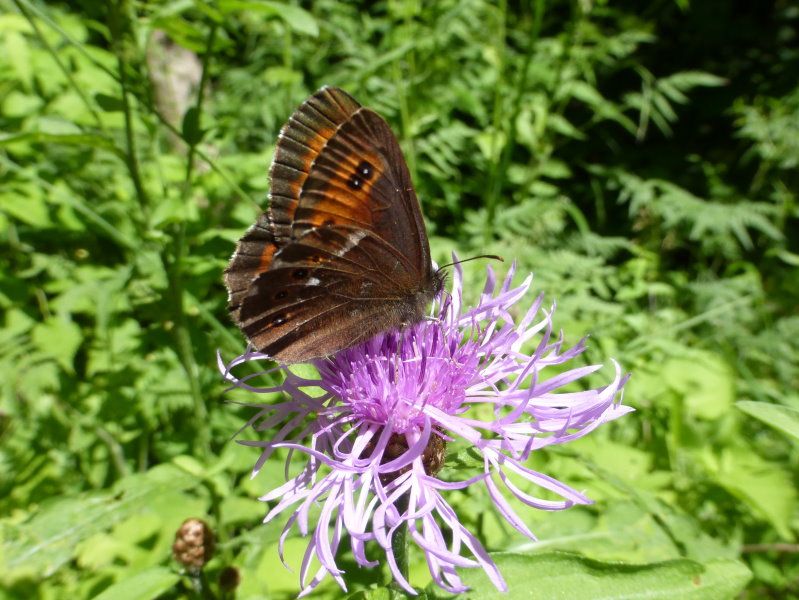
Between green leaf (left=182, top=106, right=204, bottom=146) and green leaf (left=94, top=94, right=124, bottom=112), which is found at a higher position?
green leaf (left=94, top=94, right=124, bottom=112)

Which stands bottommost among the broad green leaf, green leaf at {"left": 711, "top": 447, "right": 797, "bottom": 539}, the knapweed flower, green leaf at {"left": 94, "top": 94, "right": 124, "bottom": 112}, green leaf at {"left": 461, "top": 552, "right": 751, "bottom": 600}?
green leaf at {"left": 711, "top": 447, "right": 797, "bottom": 539}

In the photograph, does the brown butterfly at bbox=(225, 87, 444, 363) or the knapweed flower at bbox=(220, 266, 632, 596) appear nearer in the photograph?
the knapweed flower at bbox=(220, 266, 632, 596)

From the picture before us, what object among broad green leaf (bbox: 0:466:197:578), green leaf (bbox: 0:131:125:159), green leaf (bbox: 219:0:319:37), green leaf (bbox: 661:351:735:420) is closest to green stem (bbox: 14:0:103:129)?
green leaf (bbox: 0:131:125:159)

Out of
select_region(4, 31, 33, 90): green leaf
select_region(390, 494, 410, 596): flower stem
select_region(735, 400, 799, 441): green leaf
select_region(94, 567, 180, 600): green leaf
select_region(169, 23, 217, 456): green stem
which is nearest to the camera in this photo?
select_region(735, 400, 799, 441): green leaf

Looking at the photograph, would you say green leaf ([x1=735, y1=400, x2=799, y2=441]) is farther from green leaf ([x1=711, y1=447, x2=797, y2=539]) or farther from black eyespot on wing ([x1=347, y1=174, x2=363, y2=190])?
green leaf ([x1=711, y1=447, x2=797, y2=539])

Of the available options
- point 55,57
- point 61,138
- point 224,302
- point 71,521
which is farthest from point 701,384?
point 55,57

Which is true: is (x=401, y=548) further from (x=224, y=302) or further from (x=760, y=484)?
(x=760, y=484)

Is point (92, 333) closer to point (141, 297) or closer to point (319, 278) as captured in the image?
point (141, 297)

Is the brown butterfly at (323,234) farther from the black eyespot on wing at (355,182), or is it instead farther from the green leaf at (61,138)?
the green leaf at (61,138)

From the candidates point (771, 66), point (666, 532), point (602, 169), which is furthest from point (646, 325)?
point (771, 66)
